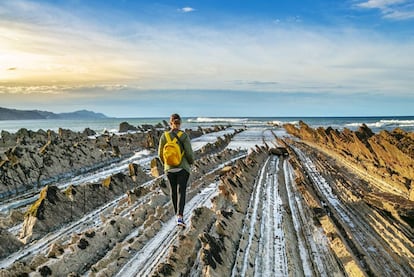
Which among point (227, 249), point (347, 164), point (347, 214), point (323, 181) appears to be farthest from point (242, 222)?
point (347, 164)

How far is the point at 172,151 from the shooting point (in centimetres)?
664

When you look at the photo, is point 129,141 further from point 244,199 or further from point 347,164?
point 244,199

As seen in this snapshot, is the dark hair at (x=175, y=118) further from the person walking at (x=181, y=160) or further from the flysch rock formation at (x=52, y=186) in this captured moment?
the flysch rock formation at (x=52, y=186)

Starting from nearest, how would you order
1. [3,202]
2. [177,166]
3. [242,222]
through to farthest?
[177,166] → [242,222] → [3,202]

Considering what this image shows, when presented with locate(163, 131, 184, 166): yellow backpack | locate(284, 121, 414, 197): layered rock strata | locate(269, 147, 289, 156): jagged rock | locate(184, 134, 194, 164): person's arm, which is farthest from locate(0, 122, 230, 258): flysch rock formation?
locate(284, 121, 414, 197): layered rock strata

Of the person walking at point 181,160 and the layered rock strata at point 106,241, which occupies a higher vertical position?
the person walking at point 181,160

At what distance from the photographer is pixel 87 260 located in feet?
18.2

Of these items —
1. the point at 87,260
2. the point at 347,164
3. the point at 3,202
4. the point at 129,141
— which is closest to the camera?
the point at 87,260

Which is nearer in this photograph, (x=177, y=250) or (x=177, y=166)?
(x=177, y=250)

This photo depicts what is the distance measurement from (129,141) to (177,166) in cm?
1980

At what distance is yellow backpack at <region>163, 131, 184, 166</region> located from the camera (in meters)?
6.63

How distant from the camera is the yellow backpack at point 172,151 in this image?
6.63m

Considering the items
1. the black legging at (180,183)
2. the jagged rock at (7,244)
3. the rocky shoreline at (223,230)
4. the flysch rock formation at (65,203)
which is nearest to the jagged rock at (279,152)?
the rocky shoreline at (223,230)

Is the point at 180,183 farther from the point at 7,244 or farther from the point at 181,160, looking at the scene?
the point at 7,244
